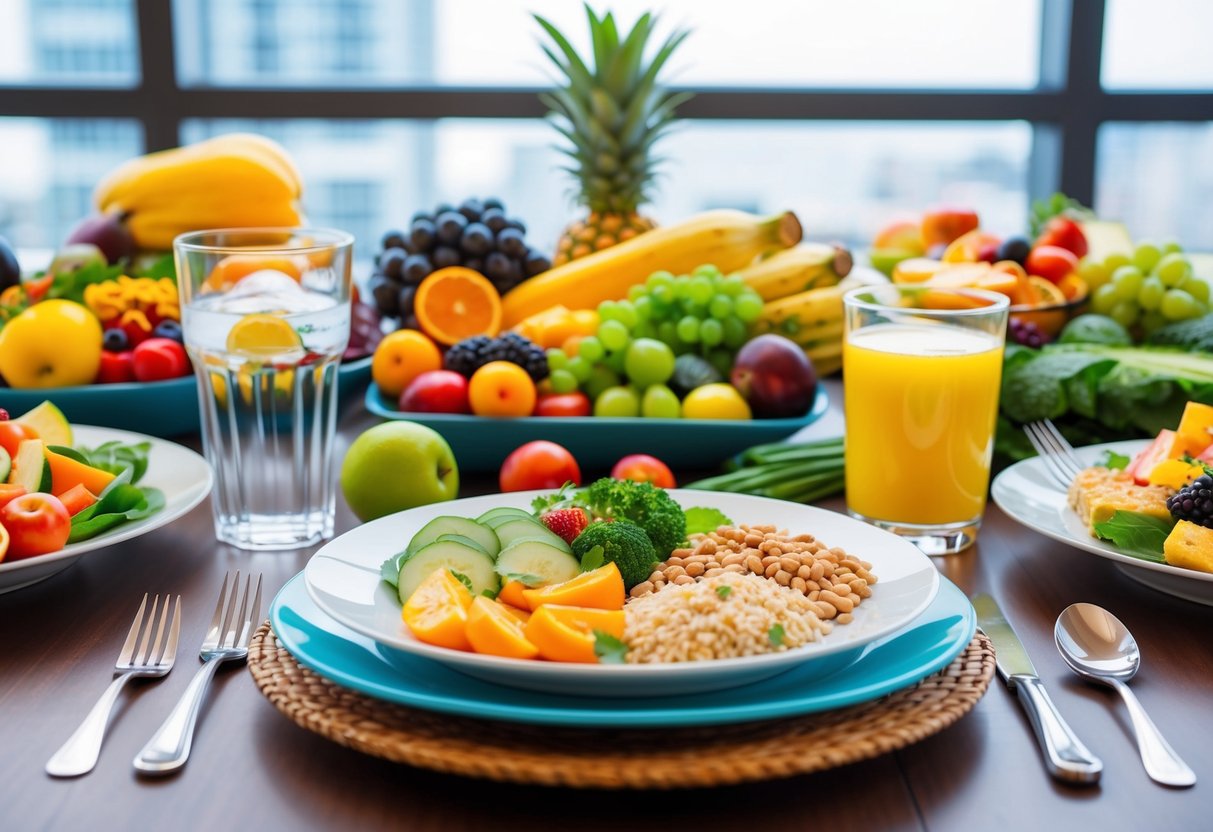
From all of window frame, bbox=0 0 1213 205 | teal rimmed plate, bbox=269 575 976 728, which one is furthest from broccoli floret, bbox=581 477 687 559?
window frame, bbox=0 0 1213 205

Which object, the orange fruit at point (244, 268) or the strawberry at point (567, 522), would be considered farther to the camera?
the orange fruit at point (244, 268)

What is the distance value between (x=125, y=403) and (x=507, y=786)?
1.04m

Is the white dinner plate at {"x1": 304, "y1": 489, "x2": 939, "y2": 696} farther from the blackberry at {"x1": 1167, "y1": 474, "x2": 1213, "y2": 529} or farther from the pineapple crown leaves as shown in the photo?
the pineapple crown leaves

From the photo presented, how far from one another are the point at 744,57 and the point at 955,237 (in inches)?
70.3

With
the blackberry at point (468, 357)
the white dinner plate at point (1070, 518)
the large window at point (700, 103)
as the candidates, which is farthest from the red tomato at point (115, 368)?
the large window at point (700, 103)

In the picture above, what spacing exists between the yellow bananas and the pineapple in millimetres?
538

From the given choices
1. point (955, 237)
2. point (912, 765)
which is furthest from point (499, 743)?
point (955, 237)

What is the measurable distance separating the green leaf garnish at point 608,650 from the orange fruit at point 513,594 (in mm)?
106

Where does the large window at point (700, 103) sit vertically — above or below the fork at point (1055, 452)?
above

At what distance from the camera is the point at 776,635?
2.55 ft

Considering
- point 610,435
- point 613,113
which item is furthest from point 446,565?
point 613,113

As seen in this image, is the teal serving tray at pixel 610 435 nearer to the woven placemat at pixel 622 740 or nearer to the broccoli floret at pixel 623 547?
the broccoli floret at pixel 623 547

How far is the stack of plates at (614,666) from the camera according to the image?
0.73 meters

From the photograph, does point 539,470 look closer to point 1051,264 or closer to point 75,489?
point 75,489
